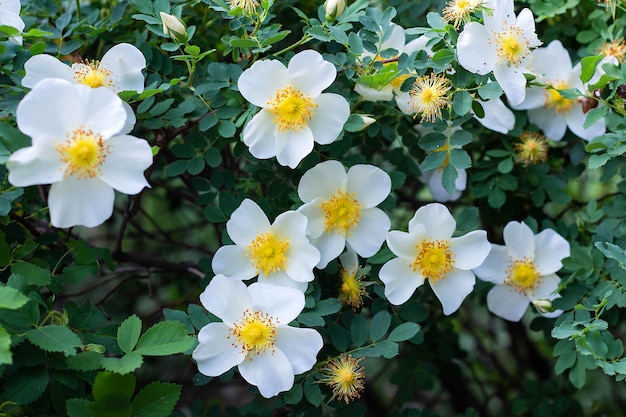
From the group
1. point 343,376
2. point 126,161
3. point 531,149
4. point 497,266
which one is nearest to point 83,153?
point 126,161

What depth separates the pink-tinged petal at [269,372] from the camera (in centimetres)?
126

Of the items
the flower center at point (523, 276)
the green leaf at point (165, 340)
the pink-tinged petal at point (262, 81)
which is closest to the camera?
the green leaf at point (165, 340)

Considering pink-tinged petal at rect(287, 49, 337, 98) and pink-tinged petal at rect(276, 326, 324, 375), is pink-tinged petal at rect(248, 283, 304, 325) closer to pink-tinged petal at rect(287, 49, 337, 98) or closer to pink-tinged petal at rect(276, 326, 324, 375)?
pink-tinged petal at rect(276, 326, 324, 375)

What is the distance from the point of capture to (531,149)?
169 cm

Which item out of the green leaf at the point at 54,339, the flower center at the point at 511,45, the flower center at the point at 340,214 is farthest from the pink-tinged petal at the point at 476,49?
the green leaf at the point at 54,339

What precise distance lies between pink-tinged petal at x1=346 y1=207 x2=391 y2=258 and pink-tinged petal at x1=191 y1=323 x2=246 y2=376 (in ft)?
0.98

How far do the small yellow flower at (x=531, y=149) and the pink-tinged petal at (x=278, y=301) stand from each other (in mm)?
717

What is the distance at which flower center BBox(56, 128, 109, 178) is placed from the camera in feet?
3.68

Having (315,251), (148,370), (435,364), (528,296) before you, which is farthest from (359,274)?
(148,370)

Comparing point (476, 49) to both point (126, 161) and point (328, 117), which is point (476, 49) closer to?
point (328, 117)

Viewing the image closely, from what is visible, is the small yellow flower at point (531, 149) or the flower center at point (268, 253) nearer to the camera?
the flower center at point (268, 253)

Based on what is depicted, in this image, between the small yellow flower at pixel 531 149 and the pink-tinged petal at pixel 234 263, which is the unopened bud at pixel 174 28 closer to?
the pink-tinged petal at pixel 234 263

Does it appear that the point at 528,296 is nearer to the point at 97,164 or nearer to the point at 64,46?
the point at 97,164

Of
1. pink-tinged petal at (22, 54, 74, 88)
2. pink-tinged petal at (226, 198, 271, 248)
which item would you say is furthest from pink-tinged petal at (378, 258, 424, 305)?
pink-tinged petal at (22, 54, 74, 88)
